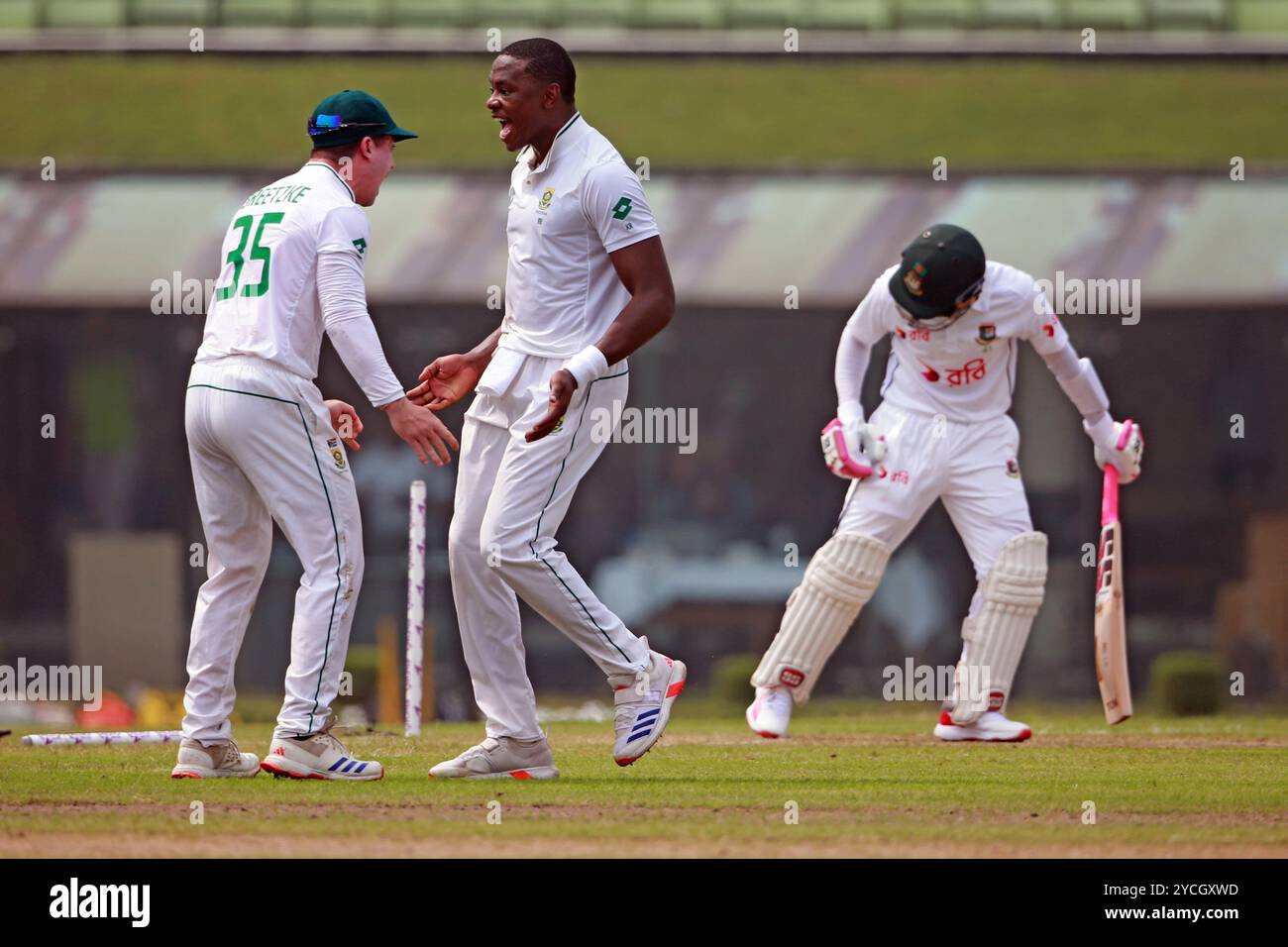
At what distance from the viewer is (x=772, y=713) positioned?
8.79 metres

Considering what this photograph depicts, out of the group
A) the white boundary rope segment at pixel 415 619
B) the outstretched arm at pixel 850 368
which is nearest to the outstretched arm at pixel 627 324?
the outstretched arm at pixel 850 368

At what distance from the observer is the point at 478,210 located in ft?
59.8

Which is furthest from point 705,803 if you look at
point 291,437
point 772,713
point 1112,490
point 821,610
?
point 1112,490

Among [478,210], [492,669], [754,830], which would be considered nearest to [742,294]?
[478,210]

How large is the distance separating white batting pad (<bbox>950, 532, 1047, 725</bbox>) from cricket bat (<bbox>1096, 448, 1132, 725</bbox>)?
0.31m

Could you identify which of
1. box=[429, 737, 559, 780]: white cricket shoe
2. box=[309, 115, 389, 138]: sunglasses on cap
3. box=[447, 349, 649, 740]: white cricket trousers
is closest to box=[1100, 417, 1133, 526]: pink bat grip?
box=[447, 349, 649, 740]: white cricket trousers

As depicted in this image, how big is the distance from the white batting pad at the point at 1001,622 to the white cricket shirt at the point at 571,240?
268cm

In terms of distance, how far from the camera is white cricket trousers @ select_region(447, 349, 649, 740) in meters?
6.57

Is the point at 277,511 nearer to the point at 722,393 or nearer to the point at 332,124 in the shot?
the point at 332,124

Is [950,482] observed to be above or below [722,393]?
below

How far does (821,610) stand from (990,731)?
910 mm

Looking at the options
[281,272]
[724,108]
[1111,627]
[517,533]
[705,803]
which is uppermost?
[724,108]

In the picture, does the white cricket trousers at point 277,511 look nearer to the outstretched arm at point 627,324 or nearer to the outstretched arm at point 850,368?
the outstretched arm at point 627,324
